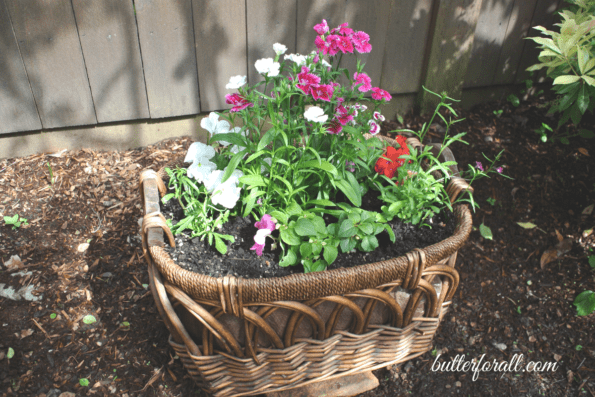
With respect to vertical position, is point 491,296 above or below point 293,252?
below

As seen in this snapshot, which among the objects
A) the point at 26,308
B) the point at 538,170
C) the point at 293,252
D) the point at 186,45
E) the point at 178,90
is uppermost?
the point at 186,45

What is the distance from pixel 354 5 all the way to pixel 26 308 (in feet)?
6.56

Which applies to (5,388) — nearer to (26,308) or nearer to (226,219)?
(26,308)

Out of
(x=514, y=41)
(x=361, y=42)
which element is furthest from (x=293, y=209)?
(x=514, y=41)

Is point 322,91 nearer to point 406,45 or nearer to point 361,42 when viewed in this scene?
point 361,42

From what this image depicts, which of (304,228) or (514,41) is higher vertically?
(514,41)

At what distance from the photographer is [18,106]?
1.90m

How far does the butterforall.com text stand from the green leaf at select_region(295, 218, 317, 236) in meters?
0.83

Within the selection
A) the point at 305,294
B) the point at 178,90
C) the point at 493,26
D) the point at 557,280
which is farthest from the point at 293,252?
the point at 493,26

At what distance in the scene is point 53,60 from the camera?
183cm

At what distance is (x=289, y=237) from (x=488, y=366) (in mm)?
1009

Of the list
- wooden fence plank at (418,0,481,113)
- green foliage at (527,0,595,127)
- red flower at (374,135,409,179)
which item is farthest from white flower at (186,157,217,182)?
wooden fence plank at (418,0,481,113)

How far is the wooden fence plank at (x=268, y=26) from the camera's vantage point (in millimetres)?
1958

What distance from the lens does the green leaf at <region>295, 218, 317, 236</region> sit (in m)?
1.16
